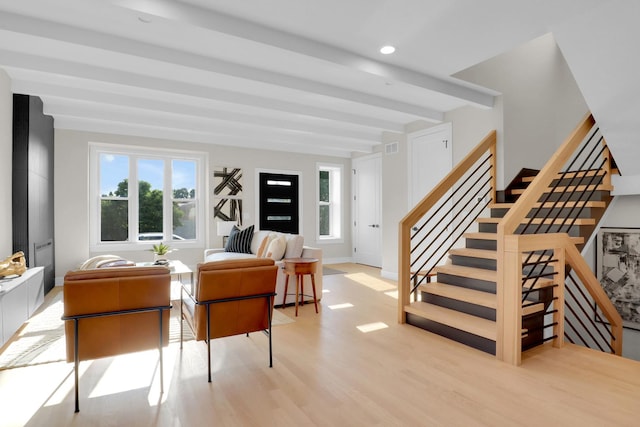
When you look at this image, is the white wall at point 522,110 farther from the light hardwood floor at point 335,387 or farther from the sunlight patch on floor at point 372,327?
the light hardwood floor at point 335,387

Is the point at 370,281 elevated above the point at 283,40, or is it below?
below

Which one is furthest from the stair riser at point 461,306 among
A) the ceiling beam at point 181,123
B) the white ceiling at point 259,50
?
the ceiling beam at point 181,123

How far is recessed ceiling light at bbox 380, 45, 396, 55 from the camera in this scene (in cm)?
354

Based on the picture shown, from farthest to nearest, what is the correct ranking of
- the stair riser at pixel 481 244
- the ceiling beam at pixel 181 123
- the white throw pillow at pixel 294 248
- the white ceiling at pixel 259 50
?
the ceiling beam at pixel 181 123
the white throw pillow at pixel 294 248
the stair riser at pixel 481 244
the white ceiling at pixel 259 50

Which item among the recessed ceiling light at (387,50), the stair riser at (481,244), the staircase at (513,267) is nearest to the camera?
the staircase at (513,267)

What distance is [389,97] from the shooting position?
494 cm

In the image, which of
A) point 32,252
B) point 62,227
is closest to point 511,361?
point 32,252

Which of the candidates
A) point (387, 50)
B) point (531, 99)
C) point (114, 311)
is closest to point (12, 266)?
point (114, 311)

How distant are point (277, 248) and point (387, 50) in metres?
2.73

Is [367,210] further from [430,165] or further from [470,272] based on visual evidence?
[470,272]

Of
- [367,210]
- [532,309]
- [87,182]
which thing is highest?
[87,182]

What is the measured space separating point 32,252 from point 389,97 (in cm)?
509

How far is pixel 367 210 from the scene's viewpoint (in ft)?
27.0

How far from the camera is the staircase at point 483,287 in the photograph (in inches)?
128
